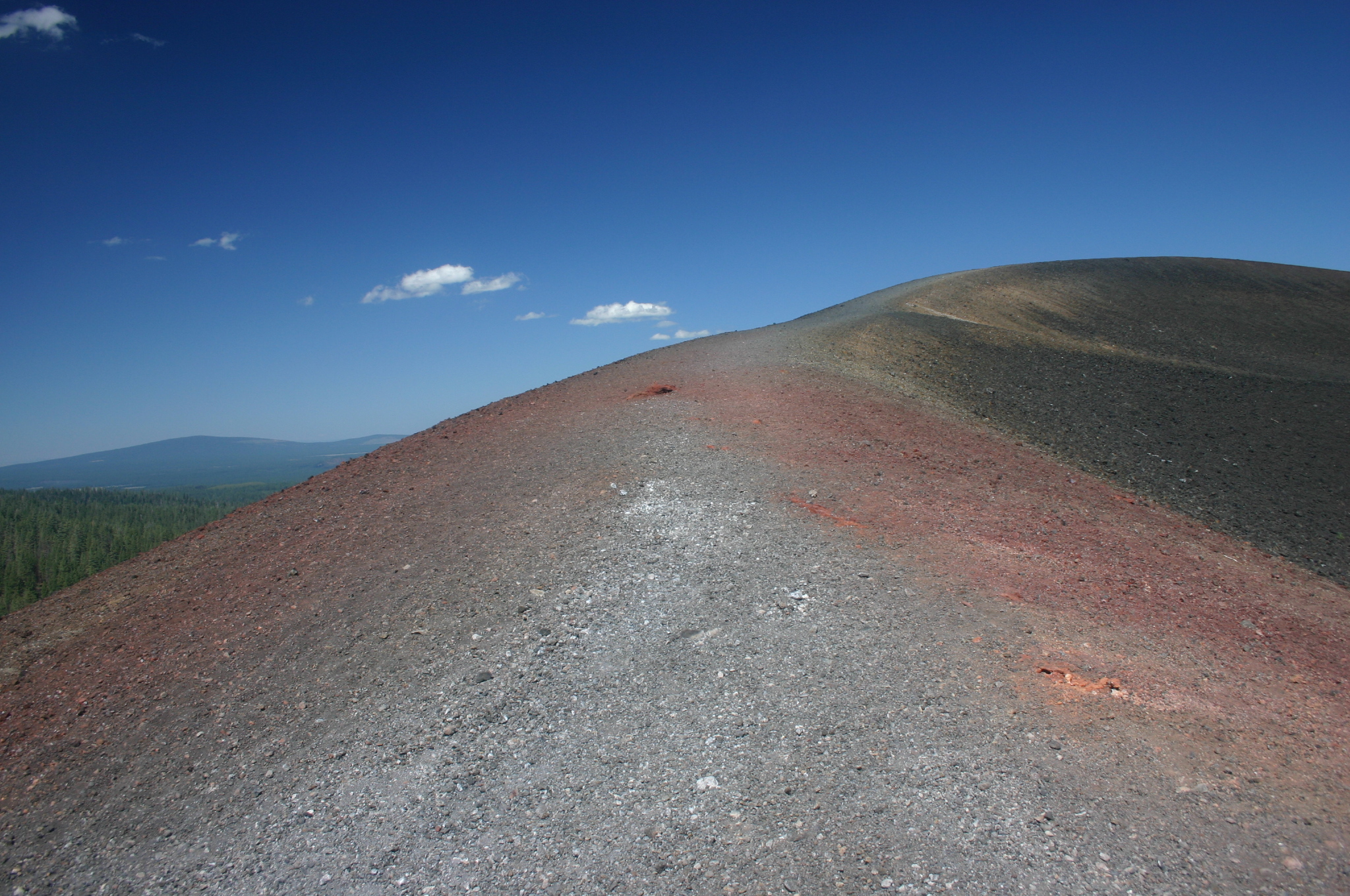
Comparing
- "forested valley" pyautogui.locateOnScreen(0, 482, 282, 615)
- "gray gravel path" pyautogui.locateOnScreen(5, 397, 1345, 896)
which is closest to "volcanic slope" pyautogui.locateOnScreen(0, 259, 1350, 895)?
"gray gravel path" pyautogui.locateOnScreen(5, 397, 1345, 896)

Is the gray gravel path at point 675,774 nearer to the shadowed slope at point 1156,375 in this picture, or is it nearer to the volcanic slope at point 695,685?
the volcanic slope at point 695,685

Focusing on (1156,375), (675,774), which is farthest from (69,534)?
(1156,375)

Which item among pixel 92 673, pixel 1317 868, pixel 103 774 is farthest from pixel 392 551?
pixel 1317 868

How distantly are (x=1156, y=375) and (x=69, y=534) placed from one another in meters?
86.5

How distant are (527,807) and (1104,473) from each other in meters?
11.1

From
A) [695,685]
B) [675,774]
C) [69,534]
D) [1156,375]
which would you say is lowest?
[69,534]

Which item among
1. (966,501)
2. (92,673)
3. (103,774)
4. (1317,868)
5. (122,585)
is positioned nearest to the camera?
(1317,868)

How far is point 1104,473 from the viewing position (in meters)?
11.3

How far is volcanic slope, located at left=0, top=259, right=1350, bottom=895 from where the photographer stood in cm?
390

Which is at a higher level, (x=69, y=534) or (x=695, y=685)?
(x=695, y=685)

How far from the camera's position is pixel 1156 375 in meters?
16.8

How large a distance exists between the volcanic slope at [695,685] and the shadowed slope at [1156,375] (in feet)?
1.32

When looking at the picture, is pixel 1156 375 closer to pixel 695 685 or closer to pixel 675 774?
pixel 695 685

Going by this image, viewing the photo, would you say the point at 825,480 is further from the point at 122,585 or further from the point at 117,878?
the point at 122,585
